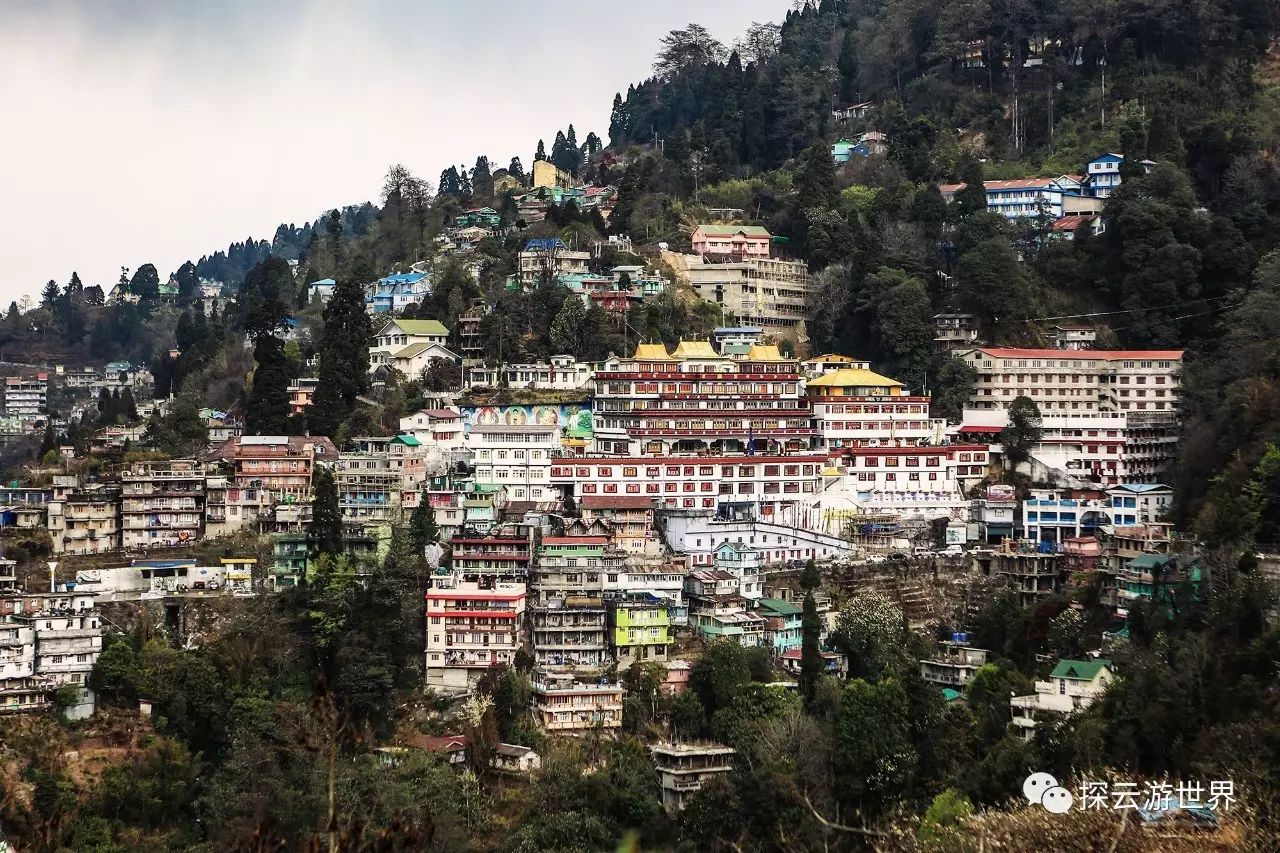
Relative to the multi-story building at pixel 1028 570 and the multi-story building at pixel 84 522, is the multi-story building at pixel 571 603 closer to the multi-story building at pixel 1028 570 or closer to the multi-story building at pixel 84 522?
the multi-story building at pixel 1028 570

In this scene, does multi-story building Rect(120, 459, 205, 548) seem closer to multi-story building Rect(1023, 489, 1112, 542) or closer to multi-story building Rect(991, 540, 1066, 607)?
multi-story building Rect(991, 540, 1066, 607)

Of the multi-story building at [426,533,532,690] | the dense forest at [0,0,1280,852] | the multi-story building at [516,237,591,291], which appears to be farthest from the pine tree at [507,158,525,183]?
the multi-story building at [426,533,532,690]

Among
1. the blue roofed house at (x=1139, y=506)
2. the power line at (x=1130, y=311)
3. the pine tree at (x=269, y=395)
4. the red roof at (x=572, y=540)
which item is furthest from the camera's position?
the power line at (x=1130, y=311)

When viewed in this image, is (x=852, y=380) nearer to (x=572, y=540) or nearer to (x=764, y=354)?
(x=764, y=354)

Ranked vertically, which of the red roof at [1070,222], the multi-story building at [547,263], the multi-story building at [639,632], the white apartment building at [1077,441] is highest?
the red roof at [1070,222]

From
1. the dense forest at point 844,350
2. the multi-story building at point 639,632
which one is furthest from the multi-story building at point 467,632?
the multi-story building at point 639,632
